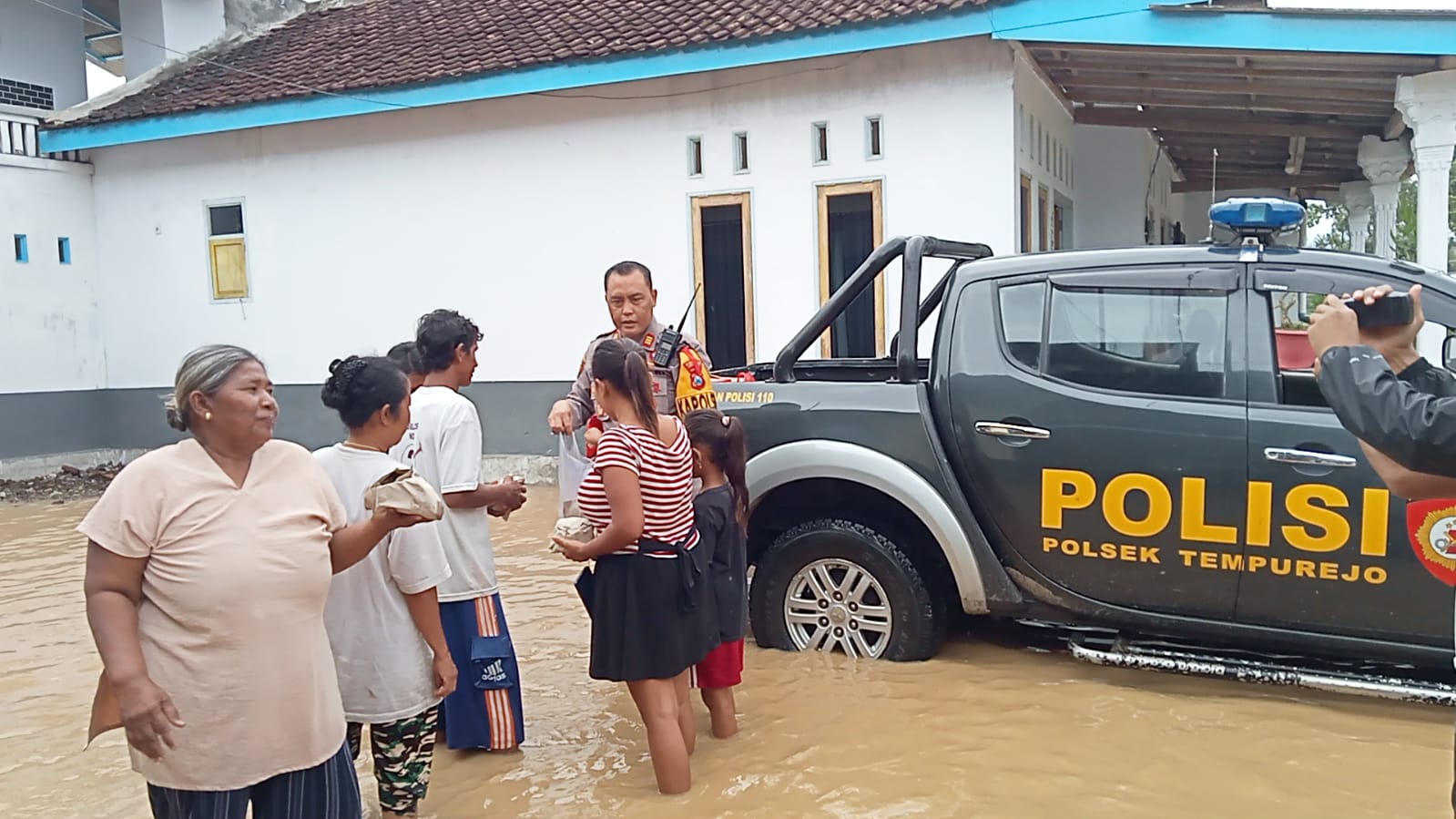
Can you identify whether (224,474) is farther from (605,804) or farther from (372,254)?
(372,254)

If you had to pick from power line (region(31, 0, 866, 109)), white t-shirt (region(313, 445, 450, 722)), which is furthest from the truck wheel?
power line (region(31, 0, 866, 109))

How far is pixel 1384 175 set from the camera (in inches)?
446

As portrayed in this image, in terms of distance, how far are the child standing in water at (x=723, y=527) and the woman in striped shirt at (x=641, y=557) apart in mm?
238

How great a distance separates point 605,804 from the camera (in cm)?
367

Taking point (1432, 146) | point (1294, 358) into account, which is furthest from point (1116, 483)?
point (1432, 146)

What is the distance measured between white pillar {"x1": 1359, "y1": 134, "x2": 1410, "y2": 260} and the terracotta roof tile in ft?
17.6

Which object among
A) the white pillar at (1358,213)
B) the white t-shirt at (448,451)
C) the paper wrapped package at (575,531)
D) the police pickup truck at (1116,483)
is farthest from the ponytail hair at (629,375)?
the white pillar at (1358,213)

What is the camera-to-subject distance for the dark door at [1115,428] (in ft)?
13.3

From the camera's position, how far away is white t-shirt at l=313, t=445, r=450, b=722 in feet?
10.1

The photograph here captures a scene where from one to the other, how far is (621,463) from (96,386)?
43.3ft

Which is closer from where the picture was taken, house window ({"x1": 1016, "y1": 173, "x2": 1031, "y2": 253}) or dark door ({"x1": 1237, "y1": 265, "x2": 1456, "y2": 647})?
dark door ({"x1": 1237, "y1": 265, "x2": 1456, "y2": 647})

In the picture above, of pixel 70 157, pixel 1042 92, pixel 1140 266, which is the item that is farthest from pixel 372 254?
pixel 1140 266

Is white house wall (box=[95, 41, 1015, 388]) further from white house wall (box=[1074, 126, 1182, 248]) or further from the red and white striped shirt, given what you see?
the red and white striped shirt

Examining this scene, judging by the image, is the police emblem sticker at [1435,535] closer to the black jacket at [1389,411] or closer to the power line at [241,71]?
the black jacket at [1389,411]
